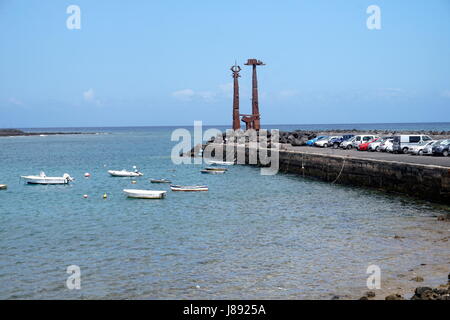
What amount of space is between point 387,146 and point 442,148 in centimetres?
774

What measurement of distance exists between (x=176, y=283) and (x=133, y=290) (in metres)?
1.19

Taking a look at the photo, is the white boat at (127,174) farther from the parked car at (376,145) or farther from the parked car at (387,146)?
the parked car at (387,146)

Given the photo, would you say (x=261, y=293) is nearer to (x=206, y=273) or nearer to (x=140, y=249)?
(x=206, y=273)

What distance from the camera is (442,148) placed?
1396 inches

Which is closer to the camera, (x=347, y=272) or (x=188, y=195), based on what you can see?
(x=347, y=272)

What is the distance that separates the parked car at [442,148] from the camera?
3522 centimetres

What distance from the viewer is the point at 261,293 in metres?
13.7

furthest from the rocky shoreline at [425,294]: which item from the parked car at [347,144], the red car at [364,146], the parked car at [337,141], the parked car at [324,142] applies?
the parked car at [324,142]

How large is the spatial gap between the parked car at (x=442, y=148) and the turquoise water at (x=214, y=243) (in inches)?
277

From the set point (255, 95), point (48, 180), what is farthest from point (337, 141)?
point (48, 180)
